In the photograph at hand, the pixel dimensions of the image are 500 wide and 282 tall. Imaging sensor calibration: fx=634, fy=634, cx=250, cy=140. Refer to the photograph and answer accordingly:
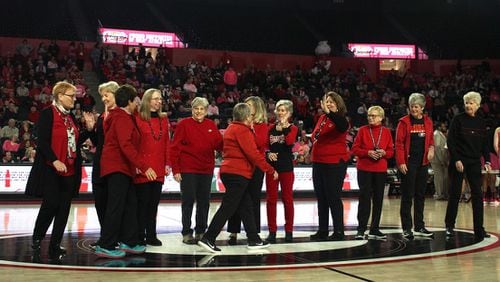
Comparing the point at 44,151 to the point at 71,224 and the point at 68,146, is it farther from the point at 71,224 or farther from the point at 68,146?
the point at 71,224

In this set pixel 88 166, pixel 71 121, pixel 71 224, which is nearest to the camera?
pixel 71 121

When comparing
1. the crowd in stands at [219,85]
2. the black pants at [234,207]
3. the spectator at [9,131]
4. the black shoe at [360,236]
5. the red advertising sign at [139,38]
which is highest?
the red advertising sign at [139,38]

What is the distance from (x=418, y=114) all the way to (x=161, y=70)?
1540 cm

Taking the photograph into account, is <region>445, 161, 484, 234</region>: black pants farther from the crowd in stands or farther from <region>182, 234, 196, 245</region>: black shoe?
the crowd in stands

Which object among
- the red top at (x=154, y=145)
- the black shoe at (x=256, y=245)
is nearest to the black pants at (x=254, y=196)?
the black shoe at (x=256, y=245)

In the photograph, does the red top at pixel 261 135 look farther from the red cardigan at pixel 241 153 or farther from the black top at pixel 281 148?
the red cardigan at pixel 241 153

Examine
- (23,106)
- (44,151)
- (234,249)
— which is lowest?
(234,249)

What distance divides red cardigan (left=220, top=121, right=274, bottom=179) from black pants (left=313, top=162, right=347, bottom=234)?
3.93 ft

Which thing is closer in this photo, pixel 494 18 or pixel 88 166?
pixel 88 166

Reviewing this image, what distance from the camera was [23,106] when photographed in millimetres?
18984

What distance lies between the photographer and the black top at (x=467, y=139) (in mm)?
8242

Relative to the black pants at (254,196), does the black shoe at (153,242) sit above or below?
below

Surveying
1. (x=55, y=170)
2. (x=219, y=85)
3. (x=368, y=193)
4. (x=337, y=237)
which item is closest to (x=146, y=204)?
(x=55, y=170)

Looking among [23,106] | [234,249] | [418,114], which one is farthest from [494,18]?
[234,249]
